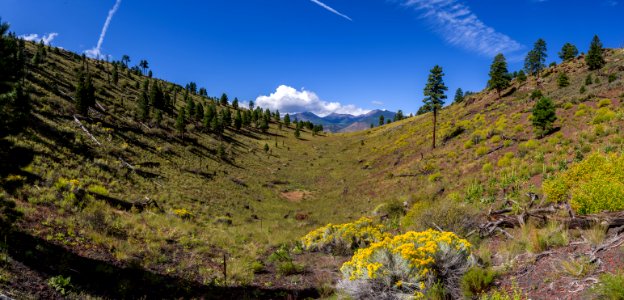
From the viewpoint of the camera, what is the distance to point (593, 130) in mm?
19172

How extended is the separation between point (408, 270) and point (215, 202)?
26.6m

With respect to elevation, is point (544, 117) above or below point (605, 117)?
above

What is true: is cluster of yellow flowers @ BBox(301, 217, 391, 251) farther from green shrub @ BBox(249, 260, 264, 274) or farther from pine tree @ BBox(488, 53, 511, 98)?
pine tree @ BBox(488, 53, 511, 98)

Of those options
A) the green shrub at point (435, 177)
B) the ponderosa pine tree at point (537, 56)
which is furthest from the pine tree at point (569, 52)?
the green shrub at point (435, 177)

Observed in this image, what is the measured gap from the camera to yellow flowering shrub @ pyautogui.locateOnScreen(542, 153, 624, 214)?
24.7ft

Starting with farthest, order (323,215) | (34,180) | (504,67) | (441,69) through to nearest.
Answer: (504,67), (441,69), (323,215), (34,180)

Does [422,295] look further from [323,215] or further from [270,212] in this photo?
[270,212]

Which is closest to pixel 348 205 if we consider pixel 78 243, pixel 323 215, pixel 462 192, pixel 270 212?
pixel 323 215

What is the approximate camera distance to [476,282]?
19.8 feet

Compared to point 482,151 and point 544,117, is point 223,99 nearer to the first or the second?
point 482,151

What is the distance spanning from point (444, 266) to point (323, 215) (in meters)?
23.3

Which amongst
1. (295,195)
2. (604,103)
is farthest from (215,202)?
(604,103)

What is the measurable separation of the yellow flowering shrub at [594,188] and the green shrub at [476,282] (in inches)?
166

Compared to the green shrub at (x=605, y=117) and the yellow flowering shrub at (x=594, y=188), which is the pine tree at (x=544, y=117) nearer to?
the green shrub at (x=605, y=117)
